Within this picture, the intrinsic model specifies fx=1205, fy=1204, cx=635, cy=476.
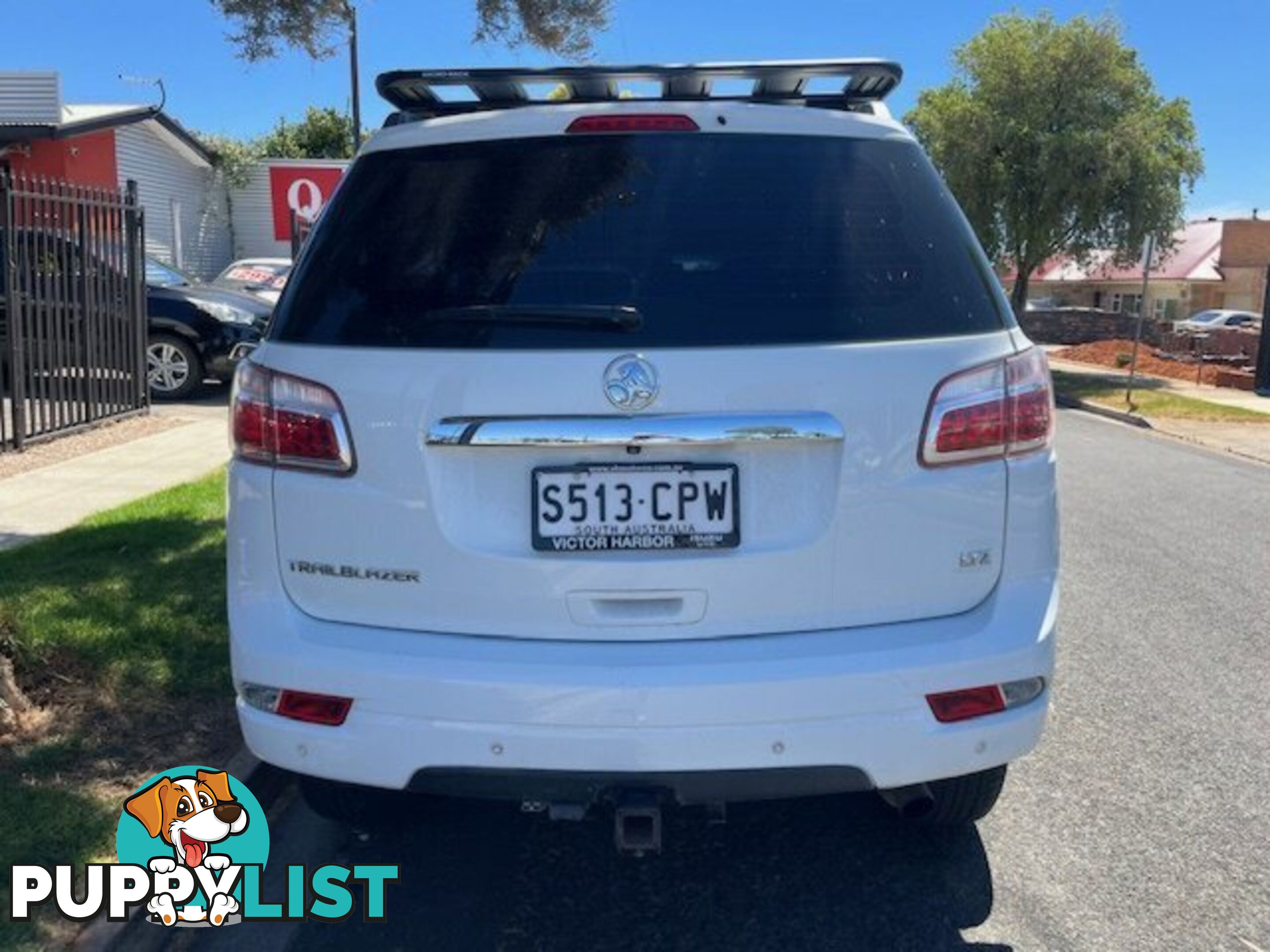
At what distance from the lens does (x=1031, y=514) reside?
9.34 ft

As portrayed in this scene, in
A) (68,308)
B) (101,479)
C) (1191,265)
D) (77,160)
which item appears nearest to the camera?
(101,479)

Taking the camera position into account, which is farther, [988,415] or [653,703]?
[988,415]

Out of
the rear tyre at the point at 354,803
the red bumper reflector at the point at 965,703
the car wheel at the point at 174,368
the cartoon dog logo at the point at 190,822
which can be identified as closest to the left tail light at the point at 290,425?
the rear tyre at the point at 354,803

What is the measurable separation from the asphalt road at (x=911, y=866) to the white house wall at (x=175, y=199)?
20.5 metres

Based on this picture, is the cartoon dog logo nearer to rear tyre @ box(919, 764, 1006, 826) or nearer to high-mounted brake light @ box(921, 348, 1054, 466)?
rear tyre @ box(919, 764, 1006, 826)

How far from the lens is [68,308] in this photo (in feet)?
33.0

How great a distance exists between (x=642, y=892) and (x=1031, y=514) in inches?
58.9

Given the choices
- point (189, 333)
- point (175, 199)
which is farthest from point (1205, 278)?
point (189, 333)

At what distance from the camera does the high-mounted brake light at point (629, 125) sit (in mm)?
2934

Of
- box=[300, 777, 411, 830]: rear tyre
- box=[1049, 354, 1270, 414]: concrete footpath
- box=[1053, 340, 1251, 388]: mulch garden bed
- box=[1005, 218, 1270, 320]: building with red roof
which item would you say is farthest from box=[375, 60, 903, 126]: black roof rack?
box=[1005, 218, 1270, 320]: building with red roof

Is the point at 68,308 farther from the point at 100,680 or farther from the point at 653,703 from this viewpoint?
the point at 653,703

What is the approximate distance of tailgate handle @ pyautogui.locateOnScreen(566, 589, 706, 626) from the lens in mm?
2664

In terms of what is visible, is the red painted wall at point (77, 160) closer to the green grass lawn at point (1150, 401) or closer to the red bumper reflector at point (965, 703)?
the green grass lawn at point (1150, 401)

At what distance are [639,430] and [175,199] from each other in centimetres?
2538
